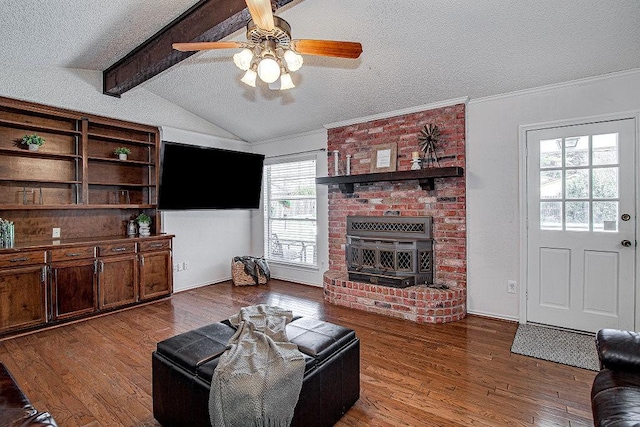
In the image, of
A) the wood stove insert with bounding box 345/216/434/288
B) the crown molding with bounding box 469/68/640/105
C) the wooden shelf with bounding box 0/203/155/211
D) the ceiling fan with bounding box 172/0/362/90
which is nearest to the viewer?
the ceiling fan with bounding box 172/0/362/90

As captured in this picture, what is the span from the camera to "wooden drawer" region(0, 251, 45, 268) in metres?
3.17

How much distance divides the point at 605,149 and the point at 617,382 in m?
2.40

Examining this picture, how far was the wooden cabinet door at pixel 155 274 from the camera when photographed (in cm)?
424

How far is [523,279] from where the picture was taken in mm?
3475

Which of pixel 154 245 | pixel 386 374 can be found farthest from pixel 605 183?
pixel 154 245

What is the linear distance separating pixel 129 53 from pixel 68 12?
34.4 inches

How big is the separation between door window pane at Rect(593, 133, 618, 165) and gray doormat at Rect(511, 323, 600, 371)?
63.6 inches

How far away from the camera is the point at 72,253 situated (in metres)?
3.60

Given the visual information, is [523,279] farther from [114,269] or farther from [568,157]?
[114,269]

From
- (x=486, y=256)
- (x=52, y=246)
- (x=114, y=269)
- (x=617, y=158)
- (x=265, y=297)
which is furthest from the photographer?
(x=265, y=297)

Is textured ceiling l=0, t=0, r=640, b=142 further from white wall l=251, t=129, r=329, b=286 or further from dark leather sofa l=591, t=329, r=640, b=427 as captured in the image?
dark leather sofa l=591, t=329, r=640, b=427

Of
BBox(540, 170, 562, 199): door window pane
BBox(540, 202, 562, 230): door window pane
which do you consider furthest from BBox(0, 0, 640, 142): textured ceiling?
BBox(540, 202, 562, 230): door window pane

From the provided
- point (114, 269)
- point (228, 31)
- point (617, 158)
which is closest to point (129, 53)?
point (228, 31)

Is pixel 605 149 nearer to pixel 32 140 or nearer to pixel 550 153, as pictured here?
pixel 550 153
